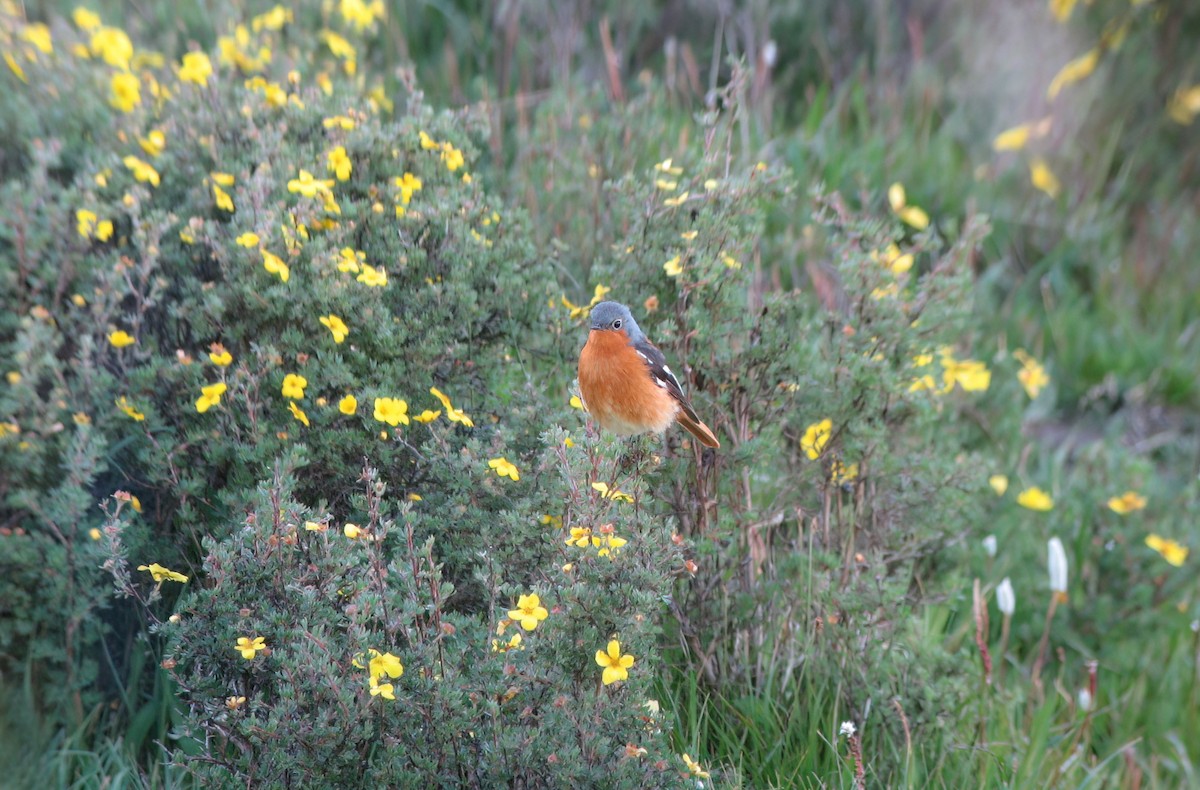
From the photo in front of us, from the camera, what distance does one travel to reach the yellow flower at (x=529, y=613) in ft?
7.81

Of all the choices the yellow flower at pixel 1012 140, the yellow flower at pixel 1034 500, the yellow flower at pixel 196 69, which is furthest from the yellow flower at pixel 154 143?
the yellow flower at pixel 1012 140

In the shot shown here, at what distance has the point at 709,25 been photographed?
6625mm

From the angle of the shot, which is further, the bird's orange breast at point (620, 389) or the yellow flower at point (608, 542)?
the bird's orange breast at point (620, 389)

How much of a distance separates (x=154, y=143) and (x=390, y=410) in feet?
4.67

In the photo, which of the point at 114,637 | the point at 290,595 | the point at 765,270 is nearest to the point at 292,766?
the point at 290,595

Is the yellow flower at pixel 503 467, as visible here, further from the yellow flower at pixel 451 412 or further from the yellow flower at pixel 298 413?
the yellow flower at pixel 298 413

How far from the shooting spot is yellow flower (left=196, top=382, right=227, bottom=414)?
9.68 feet

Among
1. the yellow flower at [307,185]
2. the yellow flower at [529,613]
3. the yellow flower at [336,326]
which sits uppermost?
the yellow flower at [307,185]

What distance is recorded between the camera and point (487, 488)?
9.59 ft

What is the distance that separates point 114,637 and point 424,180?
1.64 meters

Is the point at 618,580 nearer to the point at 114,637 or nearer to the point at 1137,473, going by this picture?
the point at 114,637

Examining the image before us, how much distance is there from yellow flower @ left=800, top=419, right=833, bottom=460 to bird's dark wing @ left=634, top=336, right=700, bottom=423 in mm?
Result: 475

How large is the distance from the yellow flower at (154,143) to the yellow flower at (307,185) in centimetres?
68

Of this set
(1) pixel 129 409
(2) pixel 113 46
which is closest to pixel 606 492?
(1) pixel 129 409
